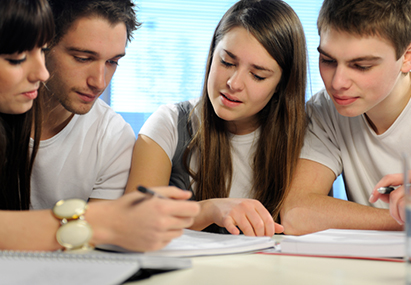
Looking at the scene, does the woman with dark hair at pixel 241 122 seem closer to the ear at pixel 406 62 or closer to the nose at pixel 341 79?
the nose at pixel 341 79

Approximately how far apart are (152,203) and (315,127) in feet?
3.32

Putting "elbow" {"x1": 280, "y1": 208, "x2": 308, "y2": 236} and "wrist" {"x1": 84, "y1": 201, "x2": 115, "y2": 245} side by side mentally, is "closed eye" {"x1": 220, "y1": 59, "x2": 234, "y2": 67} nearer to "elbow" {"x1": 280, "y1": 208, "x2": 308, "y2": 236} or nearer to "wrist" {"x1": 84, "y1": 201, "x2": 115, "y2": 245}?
"elbow" {"x1": 280, "y1": 208, "x2": 308, "y2": 236}

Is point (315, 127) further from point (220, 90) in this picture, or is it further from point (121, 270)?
point (121, 270)

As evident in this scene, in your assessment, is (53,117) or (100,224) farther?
(53,117)

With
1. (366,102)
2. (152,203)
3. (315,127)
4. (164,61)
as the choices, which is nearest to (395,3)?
(366,102)

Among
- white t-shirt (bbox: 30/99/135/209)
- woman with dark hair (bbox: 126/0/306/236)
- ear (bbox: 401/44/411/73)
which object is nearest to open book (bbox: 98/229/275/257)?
woman with dark hair (bbox: 126/0/306/236)

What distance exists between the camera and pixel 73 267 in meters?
0.54

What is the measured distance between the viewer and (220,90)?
4.53 ft

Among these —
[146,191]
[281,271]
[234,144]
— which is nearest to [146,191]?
[146,191]

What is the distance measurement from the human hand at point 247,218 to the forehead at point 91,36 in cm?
66

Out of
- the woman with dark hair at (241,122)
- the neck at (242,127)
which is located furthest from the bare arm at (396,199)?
the neck at (242,127)

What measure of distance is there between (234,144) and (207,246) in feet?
2.61

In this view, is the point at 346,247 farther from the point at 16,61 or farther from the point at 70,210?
the point at 16,61

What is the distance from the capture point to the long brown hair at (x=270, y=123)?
53.1 inches
